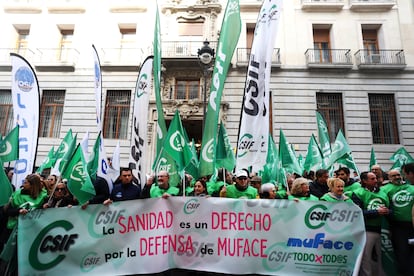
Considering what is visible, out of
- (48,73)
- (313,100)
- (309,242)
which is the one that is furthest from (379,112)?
(48,73)

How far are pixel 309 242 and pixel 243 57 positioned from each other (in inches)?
553

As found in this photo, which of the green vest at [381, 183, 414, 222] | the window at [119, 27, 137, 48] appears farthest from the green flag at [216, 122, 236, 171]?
the window at [119, 27, 137, 48]

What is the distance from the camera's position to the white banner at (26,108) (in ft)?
19.0

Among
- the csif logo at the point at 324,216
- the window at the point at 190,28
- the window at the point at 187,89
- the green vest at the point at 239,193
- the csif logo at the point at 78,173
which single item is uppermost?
the window at the point at 190,28

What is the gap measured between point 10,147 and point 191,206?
3607 mm

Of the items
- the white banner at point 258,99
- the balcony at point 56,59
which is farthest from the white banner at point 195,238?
the balcony at point 56,59

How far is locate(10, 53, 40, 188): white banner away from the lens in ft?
19.0

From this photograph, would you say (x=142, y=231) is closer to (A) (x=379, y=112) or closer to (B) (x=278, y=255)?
(B) (x=278, y=255)

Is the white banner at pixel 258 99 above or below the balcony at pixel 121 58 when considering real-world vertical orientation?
below

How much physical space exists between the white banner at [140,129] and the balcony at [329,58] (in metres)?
13.0

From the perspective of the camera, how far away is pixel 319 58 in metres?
16.9

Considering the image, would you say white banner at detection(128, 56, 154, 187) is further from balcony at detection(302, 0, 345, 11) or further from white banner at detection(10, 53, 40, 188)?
balcony at detection(302, 0, 345, 11)

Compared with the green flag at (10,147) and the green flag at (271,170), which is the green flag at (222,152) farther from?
the green flag at (10,147)

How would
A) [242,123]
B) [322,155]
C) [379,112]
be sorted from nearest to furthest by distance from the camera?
[242,123], [322,155], [379,112]
